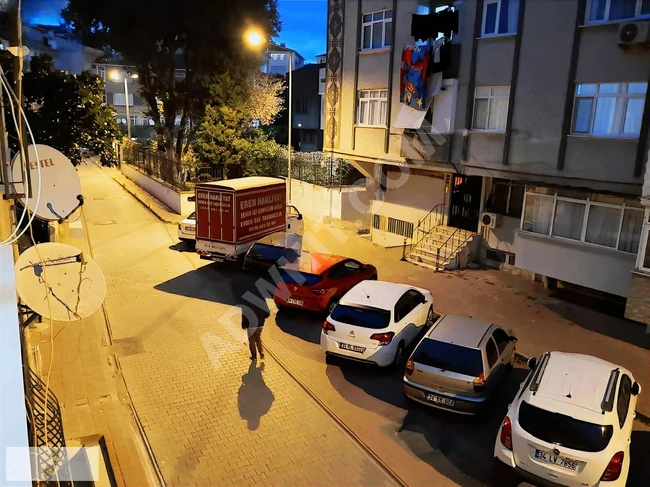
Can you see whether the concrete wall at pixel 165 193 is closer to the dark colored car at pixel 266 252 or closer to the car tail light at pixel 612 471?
the dark colored car at pixel 266 252

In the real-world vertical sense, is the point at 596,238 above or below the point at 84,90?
below

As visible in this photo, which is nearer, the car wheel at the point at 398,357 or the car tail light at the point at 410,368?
the car tail light at the point at 410,368

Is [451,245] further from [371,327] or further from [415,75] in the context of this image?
[371,327]

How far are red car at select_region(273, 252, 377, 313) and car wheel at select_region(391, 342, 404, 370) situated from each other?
2512mm

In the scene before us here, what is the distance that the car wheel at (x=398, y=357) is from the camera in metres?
9.06

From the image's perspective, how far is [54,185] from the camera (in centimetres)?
590

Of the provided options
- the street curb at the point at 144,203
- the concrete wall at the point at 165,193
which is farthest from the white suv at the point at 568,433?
the concrete wall at the point at 165,193

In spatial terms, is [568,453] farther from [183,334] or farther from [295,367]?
[183,334]

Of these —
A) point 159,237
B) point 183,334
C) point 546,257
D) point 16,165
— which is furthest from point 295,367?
point 159,237

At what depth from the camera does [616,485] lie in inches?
217

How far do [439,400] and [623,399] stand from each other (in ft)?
7.99

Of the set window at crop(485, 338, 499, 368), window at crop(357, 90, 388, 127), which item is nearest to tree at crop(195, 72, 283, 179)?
window at crop(357, 90, 388, 127)

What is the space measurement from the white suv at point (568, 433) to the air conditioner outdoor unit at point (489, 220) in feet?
28.2

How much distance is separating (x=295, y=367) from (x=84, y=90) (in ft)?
29.2
